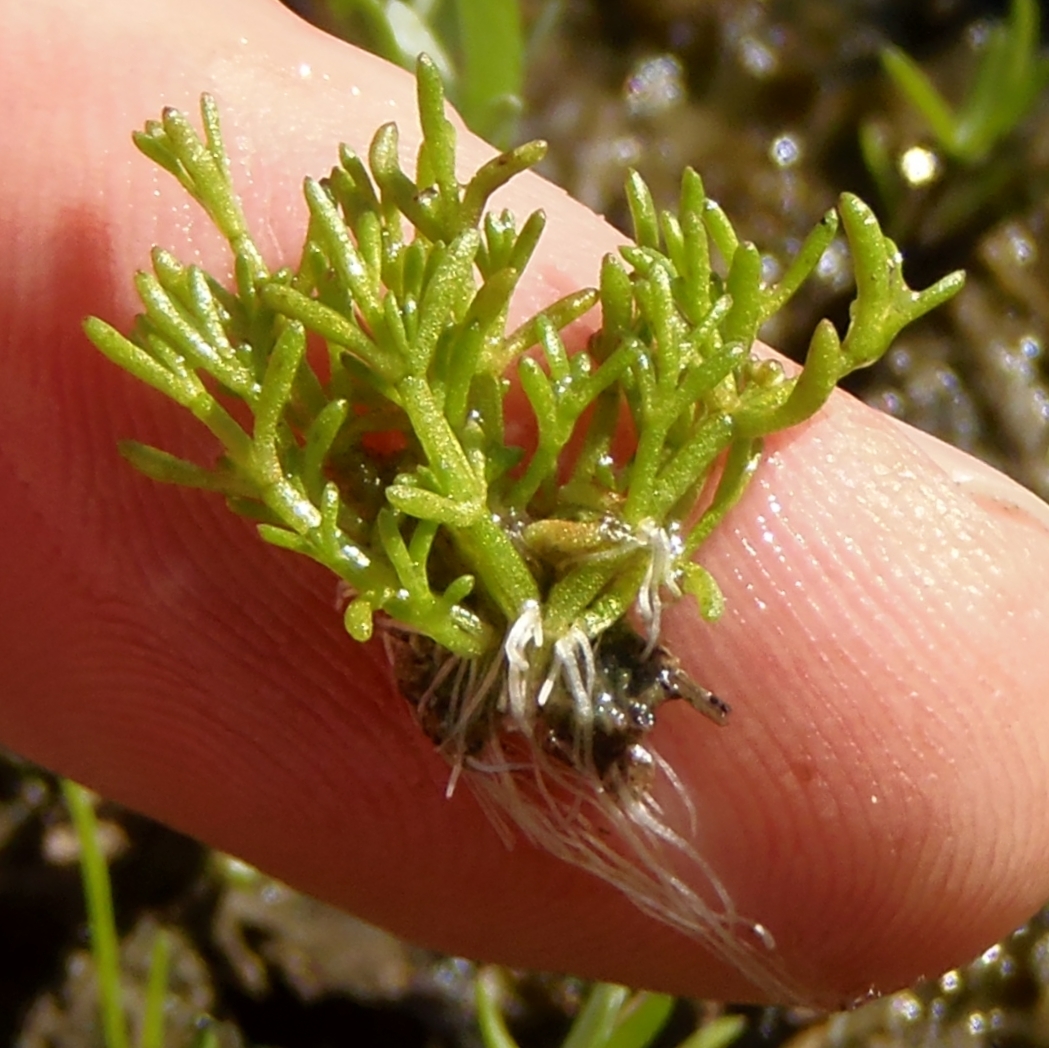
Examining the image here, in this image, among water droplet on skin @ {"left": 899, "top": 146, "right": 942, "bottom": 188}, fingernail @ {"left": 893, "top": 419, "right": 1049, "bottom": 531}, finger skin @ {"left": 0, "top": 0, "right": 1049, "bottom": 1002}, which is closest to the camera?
finger skin @ {"left": 0, "top": 0, "right": 1049, "bottom": 1002}

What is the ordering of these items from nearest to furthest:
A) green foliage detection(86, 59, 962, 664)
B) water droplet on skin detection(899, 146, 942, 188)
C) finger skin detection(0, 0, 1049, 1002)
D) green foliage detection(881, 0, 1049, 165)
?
1. green foliage detection(86, 59, 962, 664)
2. finger skin detection(0, 0, 1049, 1002)
3. green foliage detection(881, 0, 1049, 165)
4. water droplet on skin detection(899, 146, 942, 188)

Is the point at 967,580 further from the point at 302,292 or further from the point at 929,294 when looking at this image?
the point at 302,292

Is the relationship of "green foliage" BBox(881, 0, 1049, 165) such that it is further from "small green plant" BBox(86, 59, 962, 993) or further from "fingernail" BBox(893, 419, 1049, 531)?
"small green plant" BBox(86, 59, 962, 993)

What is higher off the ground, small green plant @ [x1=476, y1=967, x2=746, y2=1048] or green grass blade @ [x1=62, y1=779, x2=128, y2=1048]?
small green plant @ [x1=476, y1=967, x2=746, y2=1048]

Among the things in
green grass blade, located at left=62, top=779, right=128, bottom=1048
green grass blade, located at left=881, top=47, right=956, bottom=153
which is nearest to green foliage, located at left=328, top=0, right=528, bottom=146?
green grass blade, located at left=881, top=47, right=956, bottom=153

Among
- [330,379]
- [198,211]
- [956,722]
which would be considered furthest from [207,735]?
[956,722]

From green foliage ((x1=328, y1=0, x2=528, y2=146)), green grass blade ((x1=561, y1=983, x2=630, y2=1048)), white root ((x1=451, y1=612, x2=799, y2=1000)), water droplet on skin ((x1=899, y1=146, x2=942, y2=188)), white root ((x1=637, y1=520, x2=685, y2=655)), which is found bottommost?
green grass blade ((x1=561, y1=983, x2=630, y2=1048))

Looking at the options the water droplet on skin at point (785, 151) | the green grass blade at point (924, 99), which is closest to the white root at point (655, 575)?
the green grass blade at point (924, 99)

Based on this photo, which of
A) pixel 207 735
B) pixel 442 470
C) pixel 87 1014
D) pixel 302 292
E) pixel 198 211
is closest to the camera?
pixel 442 470
